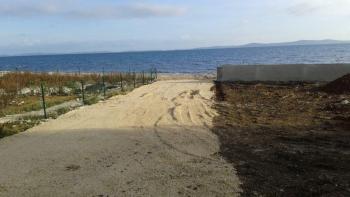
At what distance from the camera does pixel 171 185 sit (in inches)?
321

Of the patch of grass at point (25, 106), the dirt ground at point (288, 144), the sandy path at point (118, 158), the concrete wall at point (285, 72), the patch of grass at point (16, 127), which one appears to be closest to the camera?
the dirt ground at point (288, 144)

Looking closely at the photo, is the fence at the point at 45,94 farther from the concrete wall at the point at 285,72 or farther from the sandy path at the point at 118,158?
the concrete wall at the point at 285,72

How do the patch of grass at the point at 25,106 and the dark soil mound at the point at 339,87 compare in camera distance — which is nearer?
the patch of grass at the point at 25,106

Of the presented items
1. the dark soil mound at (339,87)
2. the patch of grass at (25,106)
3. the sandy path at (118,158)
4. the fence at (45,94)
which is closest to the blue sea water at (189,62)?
the fence at (45,94)

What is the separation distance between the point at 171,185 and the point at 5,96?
1683 centimetres

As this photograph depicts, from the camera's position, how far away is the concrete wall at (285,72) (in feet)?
99.0

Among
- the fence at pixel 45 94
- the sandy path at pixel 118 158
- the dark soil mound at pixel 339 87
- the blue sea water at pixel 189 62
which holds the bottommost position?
the blue sea water at pixel 189 62

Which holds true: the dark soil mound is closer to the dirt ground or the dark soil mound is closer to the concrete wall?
the dirt ground

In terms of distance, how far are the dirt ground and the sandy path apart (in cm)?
41

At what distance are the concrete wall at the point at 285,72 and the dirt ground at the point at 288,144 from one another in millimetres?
9972

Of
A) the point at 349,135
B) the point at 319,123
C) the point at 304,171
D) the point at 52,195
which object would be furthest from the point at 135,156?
the point at 319,123

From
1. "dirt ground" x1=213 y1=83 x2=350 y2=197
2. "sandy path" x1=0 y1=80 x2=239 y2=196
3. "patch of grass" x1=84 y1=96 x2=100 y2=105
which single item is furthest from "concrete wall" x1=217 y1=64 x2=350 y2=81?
"sandy path" x1=0 y1=80 x2=239 y2=196

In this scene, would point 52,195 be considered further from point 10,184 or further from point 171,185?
point 171,185

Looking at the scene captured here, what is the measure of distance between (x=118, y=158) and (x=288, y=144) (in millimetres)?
3581
